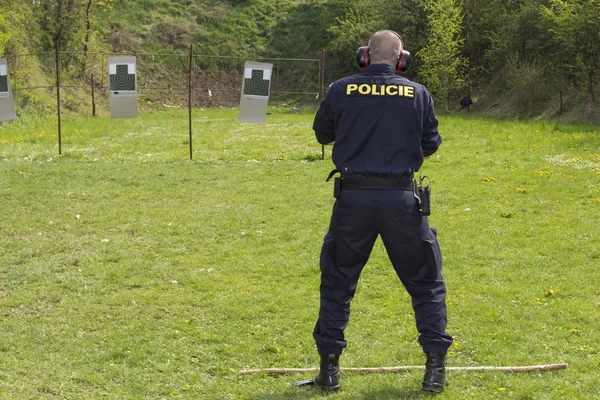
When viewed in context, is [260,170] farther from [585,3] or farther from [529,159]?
[585,3]

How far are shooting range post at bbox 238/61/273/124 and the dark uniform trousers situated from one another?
11453 mm

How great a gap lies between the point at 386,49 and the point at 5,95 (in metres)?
13.7

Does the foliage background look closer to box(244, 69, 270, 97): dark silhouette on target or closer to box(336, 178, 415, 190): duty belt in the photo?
box(244, 69, 270, 97): dark silhouette on target

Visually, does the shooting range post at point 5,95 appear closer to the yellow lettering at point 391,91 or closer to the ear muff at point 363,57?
the ear muff at point 363,57

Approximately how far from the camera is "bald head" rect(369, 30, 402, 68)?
4816mm

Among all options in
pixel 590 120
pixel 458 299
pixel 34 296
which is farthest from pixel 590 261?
pixel 590 120

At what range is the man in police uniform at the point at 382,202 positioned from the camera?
15.2ft

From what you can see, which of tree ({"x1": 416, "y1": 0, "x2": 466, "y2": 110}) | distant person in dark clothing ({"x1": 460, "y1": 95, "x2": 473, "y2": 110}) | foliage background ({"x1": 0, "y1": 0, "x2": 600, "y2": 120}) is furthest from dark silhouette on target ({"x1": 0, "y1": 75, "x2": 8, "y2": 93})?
distant person in dark clothing ({"x1": 460, "y1": 95, "x2": 473, "y2": 110})

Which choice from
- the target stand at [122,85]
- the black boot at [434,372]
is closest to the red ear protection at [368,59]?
the black boot at [434,372]

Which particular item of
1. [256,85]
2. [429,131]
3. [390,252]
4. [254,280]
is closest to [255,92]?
[256,85]

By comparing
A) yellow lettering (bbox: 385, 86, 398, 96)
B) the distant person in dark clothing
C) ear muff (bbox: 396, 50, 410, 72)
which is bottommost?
the distant person in dark clothing

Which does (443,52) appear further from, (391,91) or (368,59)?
(391,91)

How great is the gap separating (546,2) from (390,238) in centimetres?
2767

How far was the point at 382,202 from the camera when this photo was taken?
4.59 metres
